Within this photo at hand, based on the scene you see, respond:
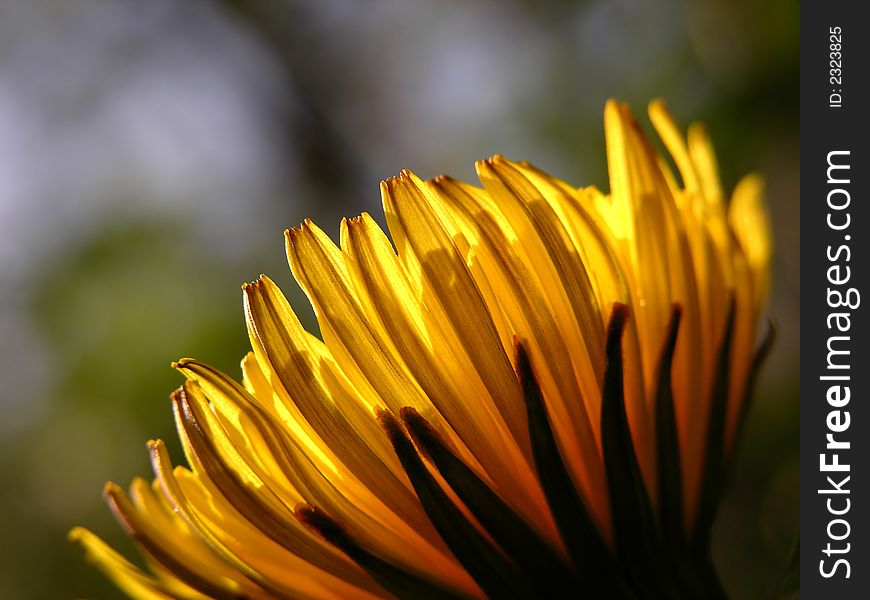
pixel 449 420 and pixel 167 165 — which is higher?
pixel 167 165

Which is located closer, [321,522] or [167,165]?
[321,522]

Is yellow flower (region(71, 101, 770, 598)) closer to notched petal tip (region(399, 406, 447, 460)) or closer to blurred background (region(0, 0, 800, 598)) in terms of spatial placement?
notched petal tip (region(399, 406, 447, 460))

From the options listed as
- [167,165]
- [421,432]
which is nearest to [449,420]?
[421,432]

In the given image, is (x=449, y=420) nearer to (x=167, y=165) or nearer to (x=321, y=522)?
(x=321, y=522)

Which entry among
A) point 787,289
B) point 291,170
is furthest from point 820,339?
point 291,170

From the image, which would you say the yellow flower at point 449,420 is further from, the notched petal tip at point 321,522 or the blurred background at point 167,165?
the blurred background at point 167,165

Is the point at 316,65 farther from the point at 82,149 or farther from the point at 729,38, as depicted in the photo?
the point at 729,38
